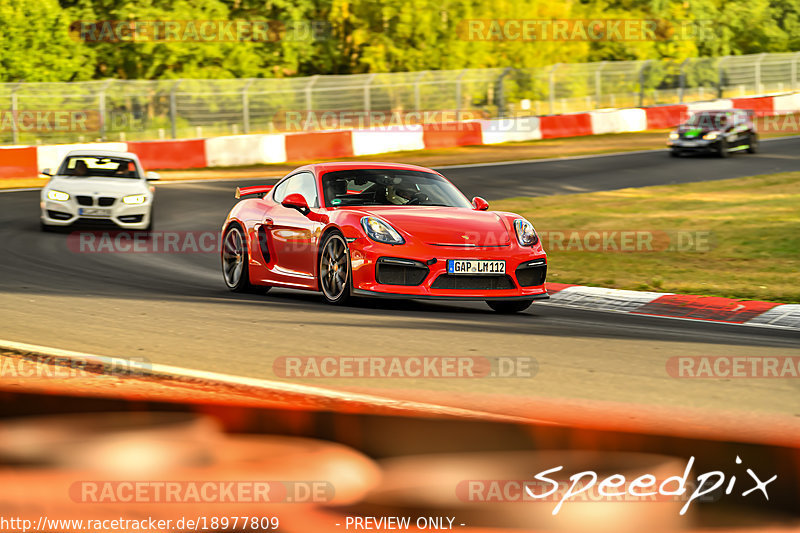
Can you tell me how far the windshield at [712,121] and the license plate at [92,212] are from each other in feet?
58.7

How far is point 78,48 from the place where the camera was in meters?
43.5

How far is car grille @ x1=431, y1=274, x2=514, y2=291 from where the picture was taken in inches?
360

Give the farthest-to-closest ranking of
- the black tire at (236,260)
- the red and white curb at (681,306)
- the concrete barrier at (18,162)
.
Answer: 1. the concrete barrier at (18,162)
2. the black tire at (236,260)
3. the red and white curb at (681,306)

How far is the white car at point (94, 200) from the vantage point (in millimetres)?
16234

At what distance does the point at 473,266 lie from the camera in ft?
30.2

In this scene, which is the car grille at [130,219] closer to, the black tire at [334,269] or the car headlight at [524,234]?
the black tire at [334,269]

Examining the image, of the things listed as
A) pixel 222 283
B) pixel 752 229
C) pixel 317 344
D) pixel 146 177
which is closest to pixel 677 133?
pixel 752 229

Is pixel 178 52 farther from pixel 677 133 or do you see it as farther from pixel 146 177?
pixel 146 177

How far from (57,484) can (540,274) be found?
19.7 ft

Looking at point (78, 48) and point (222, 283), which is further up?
point (78, 48)
